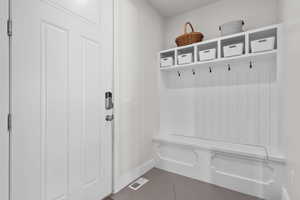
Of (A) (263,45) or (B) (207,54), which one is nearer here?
(A) (263,45)

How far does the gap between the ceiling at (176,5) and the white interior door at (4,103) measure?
6.29 ft

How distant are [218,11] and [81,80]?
2163 millimetres

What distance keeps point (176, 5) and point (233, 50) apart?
118 cm

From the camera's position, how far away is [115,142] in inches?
71.3

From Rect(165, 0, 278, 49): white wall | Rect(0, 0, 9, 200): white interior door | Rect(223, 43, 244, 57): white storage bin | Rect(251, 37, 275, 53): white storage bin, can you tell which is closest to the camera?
Rect(0, 0, 9, 200): white interior door

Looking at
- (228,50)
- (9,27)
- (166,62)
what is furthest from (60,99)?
(228,50)

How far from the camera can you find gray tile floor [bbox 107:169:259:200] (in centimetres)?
170

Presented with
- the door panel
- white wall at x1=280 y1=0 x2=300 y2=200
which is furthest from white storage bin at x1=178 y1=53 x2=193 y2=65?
the door panel

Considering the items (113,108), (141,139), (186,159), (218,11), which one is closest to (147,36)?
(218,11)

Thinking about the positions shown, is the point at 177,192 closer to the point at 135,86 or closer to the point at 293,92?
the point at 135,86

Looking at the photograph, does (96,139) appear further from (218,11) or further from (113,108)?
→ (218,11)

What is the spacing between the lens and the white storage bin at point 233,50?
71.4 inches

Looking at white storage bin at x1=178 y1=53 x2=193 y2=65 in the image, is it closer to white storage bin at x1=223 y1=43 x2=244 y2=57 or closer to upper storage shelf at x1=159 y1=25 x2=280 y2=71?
upper storage shelf at x1=159 y1=25 x2=280 y2=71

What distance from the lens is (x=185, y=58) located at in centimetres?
220
